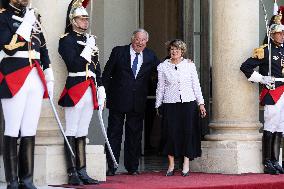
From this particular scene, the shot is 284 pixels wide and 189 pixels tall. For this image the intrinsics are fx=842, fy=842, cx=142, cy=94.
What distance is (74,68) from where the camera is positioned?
9383 mm

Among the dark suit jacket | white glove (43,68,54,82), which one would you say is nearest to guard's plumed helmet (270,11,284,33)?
the dark suit jacket

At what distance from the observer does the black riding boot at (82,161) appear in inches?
368

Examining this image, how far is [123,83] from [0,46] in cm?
311

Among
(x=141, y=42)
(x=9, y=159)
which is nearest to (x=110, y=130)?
(x=141, y=42)

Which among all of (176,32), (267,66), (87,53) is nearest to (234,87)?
(267,66)

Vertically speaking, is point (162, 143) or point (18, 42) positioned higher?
point (18, 42)

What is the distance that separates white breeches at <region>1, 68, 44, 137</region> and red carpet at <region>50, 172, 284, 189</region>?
1.21 metres

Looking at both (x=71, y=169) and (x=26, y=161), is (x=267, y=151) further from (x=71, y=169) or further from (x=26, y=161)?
(x=26, y=161)

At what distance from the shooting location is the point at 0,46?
8195 mm

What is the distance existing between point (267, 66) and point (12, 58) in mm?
4143

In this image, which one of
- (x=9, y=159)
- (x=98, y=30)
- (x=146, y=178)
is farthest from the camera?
(x=98, y=30)

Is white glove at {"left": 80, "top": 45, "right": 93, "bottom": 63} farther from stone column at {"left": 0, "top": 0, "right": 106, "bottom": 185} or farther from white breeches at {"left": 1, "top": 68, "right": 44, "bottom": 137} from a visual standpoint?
white breeches at {"left": 1, "top": 68, "right": 44, "bottom": 137}

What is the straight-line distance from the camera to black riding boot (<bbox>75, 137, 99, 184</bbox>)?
9344 millimetres

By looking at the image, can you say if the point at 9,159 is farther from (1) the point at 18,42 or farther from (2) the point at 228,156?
(2) the point at 228,156
